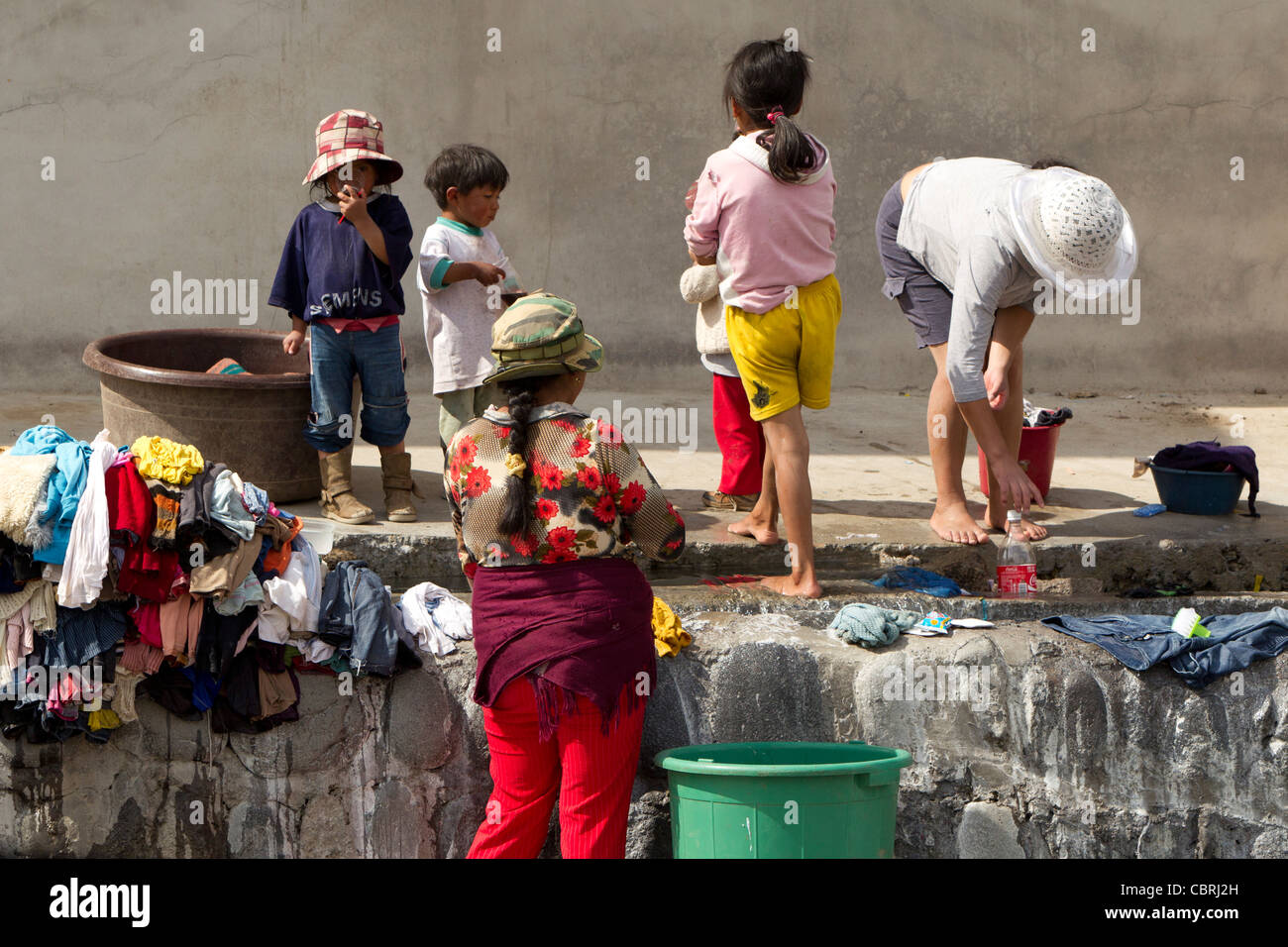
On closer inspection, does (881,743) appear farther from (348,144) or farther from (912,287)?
(348,144)

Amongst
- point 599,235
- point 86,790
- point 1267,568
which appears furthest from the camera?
point 599,235

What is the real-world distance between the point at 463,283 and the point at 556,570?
2.20 m

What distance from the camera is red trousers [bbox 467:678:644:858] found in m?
3.37

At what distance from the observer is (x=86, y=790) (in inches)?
152

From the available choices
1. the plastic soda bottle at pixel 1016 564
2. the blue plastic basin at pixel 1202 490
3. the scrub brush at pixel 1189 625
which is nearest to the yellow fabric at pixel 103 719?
the plastic soda bottle at pixel 1016 564

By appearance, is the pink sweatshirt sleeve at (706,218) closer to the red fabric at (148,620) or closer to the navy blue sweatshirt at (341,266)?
the navy blue sweatshirt at (341,266)

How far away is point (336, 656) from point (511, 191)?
5179 mm

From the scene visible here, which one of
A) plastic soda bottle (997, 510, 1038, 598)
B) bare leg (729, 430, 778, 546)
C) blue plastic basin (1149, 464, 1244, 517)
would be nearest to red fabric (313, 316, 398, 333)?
bare leg (729, 430, 778, 546)

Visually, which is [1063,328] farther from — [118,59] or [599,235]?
[118,59]

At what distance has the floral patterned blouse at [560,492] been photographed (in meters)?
3.29

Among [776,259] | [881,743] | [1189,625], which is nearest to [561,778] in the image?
[881,743]

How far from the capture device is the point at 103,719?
3.76 m
